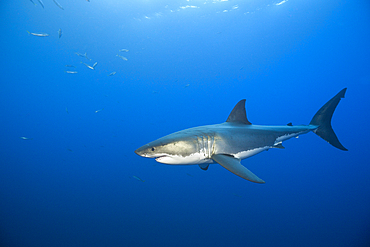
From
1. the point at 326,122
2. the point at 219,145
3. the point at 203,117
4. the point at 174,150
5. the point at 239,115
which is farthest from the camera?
the point at 203,117

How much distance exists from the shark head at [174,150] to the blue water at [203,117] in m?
7.47

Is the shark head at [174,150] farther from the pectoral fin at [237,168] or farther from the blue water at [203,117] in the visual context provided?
the blue water at [203,117]

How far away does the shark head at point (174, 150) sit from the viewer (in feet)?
5.81

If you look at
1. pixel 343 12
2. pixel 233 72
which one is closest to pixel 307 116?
pixel 233 72

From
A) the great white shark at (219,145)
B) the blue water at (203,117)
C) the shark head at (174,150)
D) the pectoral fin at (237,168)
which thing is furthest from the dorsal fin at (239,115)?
the blue water at (203,117)

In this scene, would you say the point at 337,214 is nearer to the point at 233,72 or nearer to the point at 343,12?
the point at 343,12

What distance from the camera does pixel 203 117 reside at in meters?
36.6

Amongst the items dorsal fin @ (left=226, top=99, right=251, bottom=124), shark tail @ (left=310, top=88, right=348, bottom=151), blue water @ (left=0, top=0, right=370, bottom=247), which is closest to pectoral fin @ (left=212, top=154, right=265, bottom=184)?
dorsal fin @ (left=226, top=99, right=251, bottom=124)

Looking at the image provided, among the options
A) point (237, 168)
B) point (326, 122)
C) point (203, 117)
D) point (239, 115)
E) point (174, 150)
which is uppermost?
point (203, 117)

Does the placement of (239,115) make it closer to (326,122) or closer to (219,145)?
(219,145)

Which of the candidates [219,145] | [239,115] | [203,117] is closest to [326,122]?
[239,115]

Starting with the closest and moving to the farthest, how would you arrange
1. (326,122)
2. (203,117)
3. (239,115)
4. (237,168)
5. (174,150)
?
(237,168), (174,150), (239,115), (326,122), (203,117)

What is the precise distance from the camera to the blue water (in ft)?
26.9

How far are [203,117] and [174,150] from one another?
35.2 m
